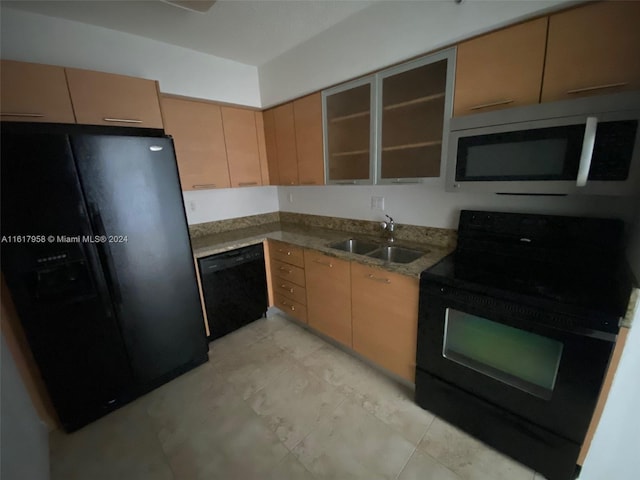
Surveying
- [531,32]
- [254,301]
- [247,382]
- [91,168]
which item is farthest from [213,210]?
[531,32]

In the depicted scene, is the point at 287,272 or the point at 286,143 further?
the point at 286,143

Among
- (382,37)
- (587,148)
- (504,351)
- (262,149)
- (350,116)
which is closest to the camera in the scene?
(587,148)

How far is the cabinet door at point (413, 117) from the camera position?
5.02ft

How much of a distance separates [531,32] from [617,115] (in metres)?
0.54

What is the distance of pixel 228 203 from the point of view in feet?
9.20

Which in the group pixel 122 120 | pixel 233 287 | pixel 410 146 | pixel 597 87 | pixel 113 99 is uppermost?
pixel 113 99

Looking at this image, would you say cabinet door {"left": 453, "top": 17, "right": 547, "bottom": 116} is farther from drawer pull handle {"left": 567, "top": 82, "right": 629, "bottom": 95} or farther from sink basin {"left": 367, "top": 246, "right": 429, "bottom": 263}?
sink basin {"left": 367, "top": 246, "right": 429, "bottom": 263}

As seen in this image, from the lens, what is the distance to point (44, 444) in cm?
144

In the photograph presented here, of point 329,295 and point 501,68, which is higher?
point 501,68

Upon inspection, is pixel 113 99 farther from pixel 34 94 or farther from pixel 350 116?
pixel 350 116

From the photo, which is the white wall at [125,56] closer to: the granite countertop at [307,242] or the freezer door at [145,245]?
the freezer door at [145,245]

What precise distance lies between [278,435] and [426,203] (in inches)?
72.0

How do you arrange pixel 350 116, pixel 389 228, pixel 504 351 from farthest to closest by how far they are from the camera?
1. pixel 389 228
2. pixel 350 116
3. pixel 504 351

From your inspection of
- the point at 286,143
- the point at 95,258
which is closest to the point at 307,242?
the point at 286,143
